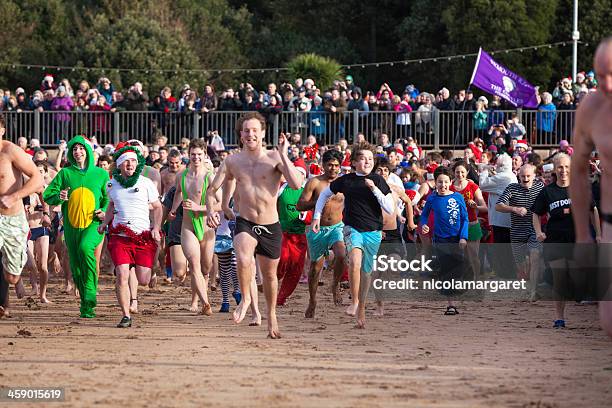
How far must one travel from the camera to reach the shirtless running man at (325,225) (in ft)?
47.5

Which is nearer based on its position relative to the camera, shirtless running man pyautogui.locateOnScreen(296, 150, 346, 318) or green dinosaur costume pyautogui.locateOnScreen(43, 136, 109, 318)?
green dinosaur costume pyautogui.locateOnScreen(43, 136, 109, 318)

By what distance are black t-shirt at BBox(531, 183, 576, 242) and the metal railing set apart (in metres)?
14.4

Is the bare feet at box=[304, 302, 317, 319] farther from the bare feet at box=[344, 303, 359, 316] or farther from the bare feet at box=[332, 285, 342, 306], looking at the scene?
the bare feet at box=[332, 285, 342, 306]

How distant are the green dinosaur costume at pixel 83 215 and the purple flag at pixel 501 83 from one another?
15.5m

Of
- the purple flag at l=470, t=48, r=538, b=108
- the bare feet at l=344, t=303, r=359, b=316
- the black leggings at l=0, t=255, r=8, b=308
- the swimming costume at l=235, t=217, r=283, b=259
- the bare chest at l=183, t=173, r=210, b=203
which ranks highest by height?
the purple flag at l=470, t=48, r=538, b=108

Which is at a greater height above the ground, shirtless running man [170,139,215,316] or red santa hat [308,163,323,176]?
red santa hat [308,163,323,176]

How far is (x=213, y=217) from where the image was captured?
13.2 m

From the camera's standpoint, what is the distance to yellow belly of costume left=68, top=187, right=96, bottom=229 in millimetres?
14266

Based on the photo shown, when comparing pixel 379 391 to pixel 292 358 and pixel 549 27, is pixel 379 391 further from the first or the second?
pixel 549 27

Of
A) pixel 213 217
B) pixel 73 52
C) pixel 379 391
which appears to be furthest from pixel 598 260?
pixel 73 52

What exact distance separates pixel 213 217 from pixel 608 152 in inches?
250

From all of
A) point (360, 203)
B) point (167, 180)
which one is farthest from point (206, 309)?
point (167, 180)

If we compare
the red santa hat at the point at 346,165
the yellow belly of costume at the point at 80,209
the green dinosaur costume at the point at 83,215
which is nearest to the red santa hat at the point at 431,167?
the red santa hat at the point at 346,165

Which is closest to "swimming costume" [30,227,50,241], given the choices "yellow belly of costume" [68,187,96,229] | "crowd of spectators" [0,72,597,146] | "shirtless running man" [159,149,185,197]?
"shirtless running man" [159,149,185,197]
